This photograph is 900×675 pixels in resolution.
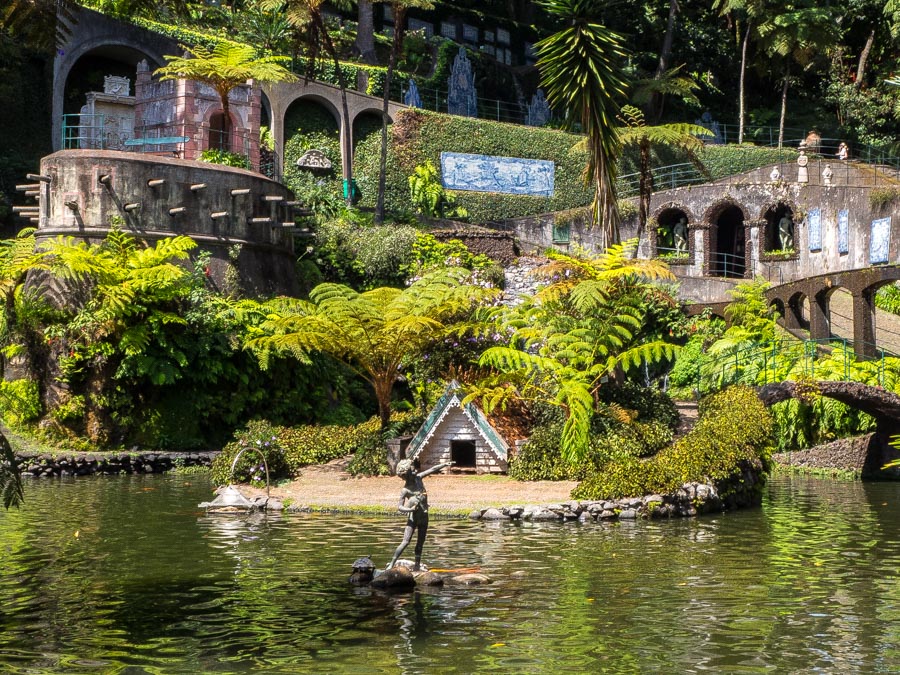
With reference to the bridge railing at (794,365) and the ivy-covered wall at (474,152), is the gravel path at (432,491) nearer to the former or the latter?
the bridge railing at (794,365)

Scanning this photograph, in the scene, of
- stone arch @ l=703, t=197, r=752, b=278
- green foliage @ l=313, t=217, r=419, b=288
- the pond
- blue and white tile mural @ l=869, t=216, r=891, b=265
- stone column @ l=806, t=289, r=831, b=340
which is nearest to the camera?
the pond

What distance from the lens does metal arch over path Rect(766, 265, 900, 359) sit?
87.9 ft

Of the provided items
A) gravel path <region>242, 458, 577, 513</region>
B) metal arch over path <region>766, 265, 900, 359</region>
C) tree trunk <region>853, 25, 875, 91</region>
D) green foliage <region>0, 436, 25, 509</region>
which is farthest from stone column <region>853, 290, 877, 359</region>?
tree trunk <region>853, 25, 875, 91</region>

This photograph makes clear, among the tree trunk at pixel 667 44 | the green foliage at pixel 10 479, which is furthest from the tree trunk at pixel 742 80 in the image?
the green foliage at pixel 10 479

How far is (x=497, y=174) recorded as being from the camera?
142 feet

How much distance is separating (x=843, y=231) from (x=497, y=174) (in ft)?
45.6

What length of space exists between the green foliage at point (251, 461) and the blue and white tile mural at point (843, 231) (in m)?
19.9

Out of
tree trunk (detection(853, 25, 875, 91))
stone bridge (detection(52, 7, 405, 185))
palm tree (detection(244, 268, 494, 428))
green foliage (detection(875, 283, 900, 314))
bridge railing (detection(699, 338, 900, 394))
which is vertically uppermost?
tree trunk (detection(853, 25, 875, 91))

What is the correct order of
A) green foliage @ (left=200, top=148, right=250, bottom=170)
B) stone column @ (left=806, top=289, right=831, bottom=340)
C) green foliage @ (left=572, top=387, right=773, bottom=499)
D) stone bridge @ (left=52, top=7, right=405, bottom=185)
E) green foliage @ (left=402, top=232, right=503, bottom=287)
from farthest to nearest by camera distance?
stone bridge @ (left=52, top=7, right=405, bottom=185) < green foliage @ (left=402, top=232, right=503, bottom=287) < green foliage @ (left=200, top=148, right=250, bottom=170) < stone column @ (left=806, top=289, right=831, bottom=340) < green foliage @ (left=572, top=387, right=773, bottom=499)

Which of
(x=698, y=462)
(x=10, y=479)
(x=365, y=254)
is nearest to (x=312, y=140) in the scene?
(x=365, y=254)

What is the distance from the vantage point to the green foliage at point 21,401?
27.3 m

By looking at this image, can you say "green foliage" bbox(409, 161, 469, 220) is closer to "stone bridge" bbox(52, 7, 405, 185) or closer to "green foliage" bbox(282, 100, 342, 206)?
"stone bridge" bbox(52, 7, 405, 185)

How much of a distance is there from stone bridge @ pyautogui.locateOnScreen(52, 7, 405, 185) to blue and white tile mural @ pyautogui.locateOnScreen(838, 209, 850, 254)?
16733mm

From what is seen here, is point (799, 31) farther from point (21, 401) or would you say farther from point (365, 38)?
point (21, 401)
